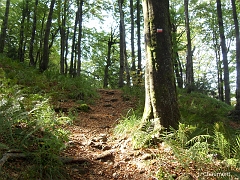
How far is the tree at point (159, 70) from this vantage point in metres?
4.05

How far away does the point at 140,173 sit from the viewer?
127 inches

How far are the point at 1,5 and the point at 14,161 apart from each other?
62.3 ft

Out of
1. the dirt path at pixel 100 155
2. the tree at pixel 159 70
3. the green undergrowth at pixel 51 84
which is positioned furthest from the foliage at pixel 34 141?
the green undergrowth at pixel 51 84

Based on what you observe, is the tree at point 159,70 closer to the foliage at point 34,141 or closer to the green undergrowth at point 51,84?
the foliage at point 34,141

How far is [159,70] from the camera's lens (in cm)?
412

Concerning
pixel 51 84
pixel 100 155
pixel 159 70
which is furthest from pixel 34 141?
pixel 51 84

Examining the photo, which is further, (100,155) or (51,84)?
(51,84)

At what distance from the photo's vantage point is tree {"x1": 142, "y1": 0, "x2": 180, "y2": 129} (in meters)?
4.05

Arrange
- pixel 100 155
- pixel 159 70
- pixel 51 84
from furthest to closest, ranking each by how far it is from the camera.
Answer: pixel 51 84, pixel 159 70, pixel 100 155

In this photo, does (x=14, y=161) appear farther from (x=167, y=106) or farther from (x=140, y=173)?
(x=167, y=106)

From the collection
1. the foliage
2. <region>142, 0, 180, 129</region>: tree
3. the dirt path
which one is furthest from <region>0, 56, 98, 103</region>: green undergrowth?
<region>142, 0, 180, 129</region>: tree

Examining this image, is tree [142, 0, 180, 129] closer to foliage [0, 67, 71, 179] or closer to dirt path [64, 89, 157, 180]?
dirt path [64, 89, 157, 180]

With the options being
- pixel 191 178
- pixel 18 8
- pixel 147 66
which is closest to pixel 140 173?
pixel 191 178

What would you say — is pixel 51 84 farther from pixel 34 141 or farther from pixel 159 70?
pixel 159 70
